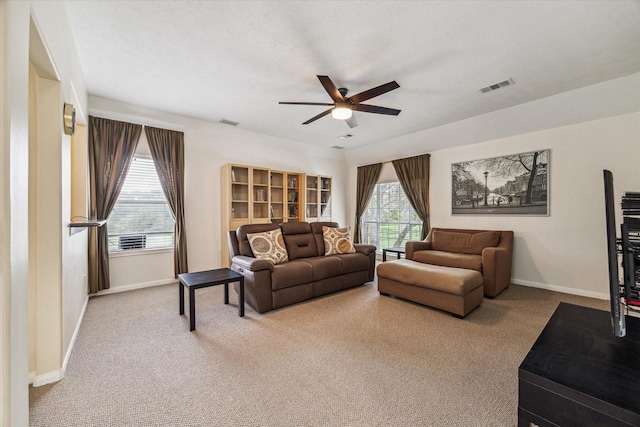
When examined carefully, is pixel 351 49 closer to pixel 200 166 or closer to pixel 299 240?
pixel 299 240

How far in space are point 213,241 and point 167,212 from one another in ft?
2.91

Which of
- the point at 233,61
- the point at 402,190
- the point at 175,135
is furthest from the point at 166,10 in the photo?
the point at 402,190

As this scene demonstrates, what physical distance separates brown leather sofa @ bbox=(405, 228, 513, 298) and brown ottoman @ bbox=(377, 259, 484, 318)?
1.77 feet

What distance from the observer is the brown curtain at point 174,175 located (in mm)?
4145

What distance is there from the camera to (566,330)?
1476 millimetres

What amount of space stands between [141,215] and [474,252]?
5.33 m

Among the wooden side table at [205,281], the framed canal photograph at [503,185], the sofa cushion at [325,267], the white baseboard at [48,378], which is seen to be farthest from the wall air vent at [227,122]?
the framed canal photograph at [503,185]

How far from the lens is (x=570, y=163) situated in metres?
3.74

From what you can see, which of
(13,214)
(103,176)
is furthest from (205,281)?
(103,176)

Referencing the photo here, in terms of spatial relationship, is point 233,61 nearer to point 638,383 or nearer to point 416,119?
point 416,119

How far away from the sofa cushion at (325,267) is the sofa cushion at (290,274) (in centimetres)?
8

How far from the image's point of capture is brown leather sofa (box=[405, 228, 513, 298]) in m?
3.58

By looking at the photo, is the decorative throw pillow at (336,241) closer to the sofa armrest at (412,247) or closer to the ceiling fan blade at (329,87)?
the sofa armrest at (412,247)

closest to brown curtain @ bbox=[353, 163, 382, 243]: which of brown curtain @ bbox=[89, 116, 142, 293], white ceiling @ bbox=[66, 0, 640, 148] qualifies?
white ceiling @ bbox=[66, 0, 640, 148]
